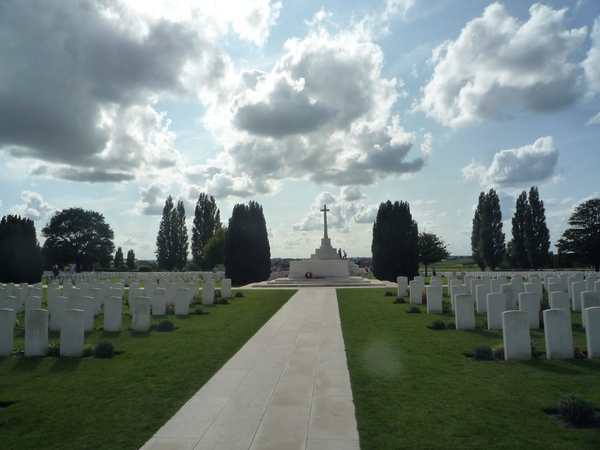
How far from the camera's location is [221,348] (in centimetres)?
919

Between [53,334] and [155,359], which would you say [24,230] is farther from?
[155,359]

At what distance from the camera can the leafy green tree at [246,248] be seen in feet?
112

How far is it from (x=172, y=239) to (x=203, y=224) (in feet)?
14.5

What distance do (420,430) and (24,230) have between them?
→ 36326mm

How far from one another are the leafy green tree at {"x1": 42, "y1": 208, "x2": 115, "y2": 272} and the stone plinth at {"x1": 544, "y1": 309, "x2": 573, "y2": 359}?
198ft

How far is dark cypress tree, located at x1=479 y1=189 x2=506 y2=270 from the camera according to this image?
157 feet

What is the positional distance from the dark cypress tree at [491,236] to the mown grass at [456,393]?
4094 centimetres

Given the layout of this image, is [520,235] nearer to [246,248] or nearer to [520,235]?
[520,235]

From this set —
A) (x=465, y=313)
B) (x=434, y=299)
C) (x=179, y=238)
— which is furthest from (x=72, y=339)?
(x=179, y=238)

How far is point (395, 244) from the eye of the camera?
111 ft

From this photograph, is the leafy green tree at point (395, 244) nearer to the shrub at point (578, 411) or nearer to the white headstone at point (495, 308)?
the white headstone at point (495, 308)

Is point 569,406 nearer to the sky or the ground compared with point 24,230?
nearer to the ground

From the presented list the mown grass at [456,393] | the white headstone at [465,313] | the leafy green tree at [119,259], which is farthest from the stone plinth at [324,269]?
the leafy green tree at [119,259]

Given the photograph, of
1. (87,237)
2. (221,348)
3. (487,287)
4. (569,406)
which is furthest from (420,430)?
(87,237)
